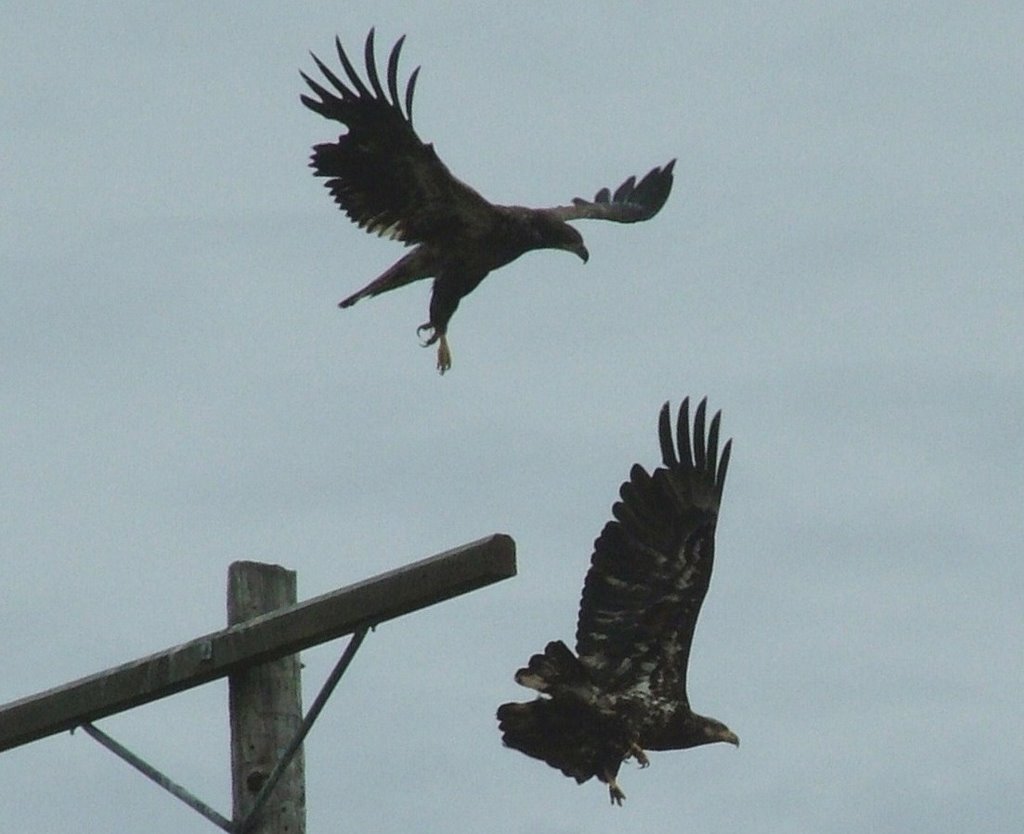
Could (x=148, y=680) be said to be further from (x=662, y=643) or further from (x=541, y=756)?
(x=662, y=643)

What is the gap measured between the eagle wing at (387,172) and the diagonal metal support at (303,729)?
17.6 feet

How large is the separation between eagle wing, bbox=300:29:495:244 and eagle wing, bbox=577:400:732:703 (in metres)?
2.70

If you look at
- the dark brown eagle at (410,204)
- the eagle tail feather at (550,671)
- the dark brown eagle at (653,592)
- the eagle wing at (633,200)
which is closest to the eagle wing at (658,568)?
the dark brown eagle at (653,592)

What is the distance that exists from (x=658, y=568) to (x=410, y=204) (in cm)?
324

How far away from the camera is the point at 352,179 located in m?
11.0

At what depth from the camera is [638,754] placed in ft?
26.7

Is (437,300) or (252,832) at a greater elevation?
(437,300)

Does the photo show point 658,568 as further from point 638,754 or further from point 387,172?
point 387,172

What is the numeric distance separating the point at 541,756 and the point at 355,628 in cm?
253

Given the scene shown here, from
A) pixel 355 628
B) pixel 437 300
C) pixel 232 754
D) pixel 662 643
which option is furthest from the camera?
pixel 437 300

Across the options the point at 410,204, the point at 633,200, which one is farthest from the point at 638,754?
the point at 633,200

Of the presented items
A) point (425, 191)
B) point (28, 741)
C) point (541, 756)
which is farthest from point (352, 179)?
point (28, 741)

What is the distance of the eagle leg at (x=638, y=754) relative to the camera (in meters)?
8.11

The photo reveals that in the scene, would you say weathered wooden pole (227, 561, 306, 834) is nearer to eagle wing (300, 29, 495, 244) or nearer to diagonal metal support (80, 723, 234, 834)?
diagonal metal support (80, 723, 234, 834)
